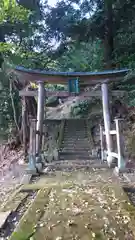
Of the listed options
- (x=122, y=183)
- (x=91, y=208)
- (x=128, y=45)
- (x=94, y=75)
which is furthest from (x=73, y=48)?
(x=91, y=208)

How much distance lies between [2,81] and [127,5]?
744 centimetres

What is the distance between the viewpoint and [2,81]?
10852mm

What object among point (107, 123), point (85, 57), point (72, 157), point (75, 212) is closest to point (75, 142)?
point (72, 157)

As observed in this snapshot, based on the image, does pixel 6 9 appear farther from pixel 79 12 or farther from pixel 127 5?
pixel 127 5

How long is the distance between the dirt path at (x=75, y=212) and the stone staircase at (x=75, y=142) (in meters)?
4.19

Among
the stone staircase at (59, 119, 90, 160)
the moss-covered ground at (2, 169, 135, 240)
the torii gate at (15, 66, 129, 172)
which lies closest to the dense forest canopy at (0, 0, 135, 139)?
the stone staircase at (59, 119, 90, 160)

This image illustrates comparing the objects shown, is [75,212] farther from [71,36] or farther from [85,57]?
[71,36]

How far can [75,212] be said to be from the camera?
3.33 m

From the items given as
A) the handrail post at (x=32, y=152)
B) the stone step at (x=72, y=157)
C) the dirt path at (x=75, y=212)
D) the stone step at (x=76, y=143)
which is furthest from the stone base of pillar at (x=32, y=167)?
the stone step at (x=76, y=143)

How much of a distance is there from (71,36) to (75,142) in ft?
21.9

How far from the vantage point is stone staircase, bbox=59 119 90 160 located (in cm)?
943

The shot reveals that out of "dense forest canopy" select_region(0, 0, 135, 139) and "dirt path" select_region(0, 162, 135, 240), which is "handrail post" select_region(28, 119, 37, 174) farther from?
"dense forest canopy" select_region(0, 0, 135, 139)

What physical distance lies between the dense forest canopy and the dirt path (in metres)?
7.50

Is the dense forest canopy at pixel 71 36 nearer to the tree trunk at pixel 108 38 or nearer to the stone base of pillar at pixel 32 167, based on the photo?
the tree trunk at pixel 108 38
